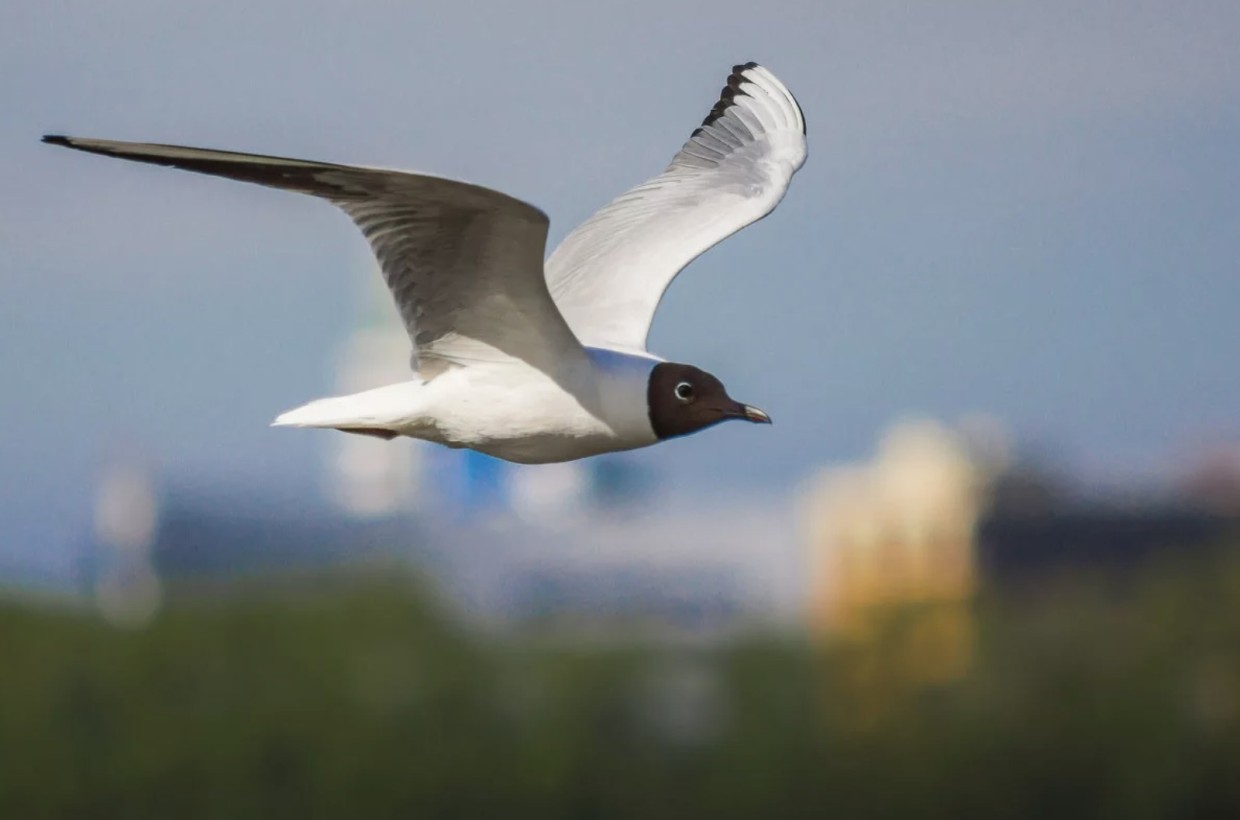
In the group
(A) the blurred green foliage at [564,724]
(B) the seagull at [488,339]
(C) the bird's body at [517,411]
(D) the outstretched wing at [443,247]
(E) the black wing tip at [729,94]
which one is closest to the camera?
(D) the outstretched wing at [443,247]

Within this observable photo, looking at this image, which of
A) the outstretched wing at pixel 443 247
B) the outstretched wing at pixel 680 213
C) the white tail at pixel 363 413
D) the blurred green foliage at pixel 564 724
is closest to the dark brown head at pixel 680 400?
the outstretched wing at pixel 443 247

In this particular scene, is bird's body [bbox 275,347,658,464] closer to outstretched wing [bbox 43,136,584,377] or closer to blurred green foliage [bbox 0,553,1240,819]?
outstretched wing [bbox 43,136,584,377]

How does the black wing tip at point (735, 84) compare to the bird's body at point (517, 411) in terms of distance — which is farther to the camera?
the black wing tip at point (735, 84)

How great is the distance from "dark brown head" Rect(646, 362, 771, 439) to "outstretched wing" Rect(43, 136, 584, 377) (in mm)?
217

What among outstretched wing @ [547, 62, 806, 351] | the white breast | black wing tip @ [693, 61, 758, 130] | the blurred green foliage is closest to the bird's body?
the white breast

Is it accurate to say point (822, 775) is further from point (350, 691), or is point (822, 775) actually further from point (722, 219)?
point (722, 219)

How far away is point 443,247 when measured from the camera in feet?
18.0

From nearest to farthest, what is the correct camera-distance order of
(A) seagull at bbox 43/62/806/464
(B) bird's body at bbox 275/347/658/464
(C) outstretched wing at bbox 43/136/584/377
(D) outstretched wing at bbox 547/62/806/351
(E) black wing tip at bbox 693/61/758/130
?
1. (C) outstretched wing at bbox 43/136/584/377
2. (A) seagull at bbox 43/62/806/464
3. (B) bird's body at bbox 275/347/658/464
4. (D) outstretched wing at bbox 547/62/806/351
5. (E) black wing tip at bbox 693/61/758/130

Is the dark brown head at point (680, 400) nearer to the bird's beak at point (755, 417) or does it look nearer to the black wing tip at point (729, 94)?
the bird's beak at point (755, 417)

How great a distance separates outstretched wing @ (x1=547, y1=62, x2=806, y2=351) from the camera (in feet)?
21.1

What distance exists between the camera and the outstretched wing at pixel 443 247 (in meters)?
5.00

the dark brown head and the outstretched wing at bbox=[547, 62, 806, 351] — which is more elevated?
the outstretched wing at bbox=[547, 62, 806, 351]

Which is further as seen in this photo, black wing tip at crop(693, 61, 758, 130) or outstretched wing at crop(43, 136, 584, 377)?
black wing tip at crop(693, 61, 758, 130)

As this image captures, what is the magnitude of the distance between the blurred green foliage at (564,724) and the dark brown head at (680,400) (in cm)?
2532
